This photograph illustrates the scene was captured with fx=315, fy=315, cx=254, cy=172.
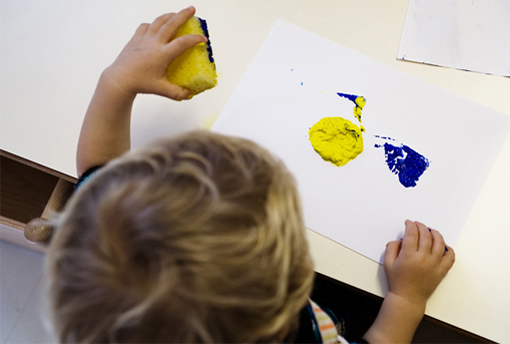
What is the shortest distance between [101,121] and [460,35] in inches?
27.1

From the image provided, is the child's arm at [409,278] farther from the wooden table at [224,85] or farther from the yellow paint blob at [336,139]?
the yellow paint blob at [336,139]

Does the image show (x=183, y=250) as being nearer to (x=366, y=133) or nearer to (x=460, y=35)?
(x=366, y=133)

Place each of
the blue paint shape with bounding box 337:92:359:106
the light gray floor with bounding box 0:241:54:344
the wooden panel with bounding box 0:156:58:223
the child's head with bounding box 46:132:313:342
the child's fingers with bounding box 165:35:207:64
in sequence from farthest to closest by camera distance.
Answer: the light gray floor with bounding box 0:241:54:344 → the wooden panel with bounding box 0:156:58:223 → the blue paint shape with bounding box 337:92:359:106 → the child's fingers with bounding box 165:35:207:64 → the child's head with bounding box 46:132:313:342

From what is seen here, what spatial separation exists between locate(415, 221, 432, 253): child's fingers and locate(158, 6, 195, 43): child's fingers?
1.65 ft

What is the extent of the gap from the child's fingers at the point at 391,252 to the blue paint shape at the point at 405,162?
103 mm

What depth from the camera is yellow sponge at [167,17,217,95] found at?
0.50 metres

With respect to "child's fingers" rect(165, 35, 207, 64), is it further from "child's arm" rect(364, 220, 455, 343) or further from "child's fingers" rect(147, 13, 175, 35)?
"child's arm" rect(364, 220, 455, 343)

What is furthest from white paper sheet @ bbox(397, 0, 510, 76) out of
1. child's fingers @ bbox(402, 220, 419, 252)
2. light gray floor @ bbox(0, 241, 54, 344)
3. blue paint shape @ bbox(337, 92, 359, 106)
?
light gray floor @ bbox(0, 241, 54, 344)

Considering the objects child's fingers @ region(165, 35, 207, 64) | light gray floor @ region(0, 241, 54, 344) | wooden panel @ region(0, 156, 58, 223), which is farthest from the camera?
light gray floor @ region(0, 241, 54, 344)

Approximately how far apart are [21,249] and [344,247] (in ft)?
3.39

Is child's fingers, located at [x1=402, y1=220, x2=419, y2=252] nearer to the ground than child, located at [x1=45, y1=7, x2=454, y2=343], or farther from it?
farther from it

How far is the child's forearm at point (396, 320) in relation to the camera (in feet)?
1.61

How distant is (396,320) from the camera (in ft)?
1.64

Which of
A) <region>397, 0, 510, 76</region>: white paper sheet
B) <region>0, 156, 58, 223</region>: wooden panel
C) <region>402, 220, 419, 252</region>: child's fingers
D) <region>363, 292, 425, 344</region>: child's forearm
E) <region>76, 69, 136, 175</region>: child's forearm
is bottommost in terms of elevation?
<region>0, 156, 58, 223</region>: wooden panel
